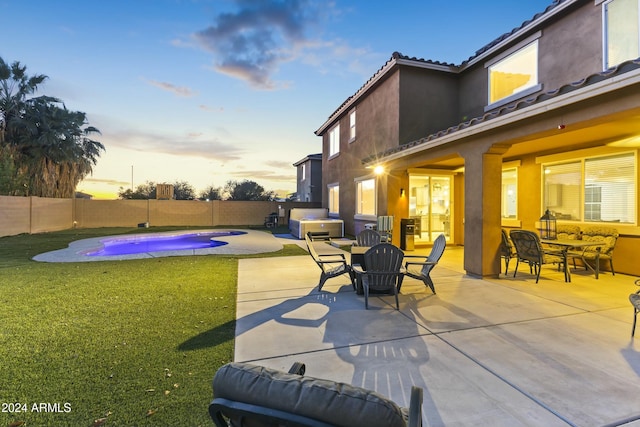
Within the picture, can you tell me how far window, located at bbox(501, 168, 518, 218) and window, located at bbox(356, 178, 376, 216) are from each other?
4.25 m

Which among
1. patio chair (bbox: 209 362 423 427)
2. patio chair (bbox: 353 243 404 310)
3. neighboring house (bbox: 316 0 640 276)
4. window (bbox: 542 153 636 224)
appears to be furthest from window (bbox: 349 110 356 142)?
patio chair (bbox: 209 362 423 427)

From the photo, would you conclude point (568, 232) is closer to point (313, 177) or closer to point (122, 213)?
point (313, 177)

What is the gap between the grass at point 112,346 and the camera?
2350 millimetres

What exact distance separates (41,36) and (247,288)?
1474 centimetres

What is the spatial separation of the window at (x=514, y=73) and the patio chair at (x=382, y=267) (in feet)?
22.4

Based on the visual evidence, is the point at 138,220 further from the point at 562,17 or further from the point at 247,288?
the point at 562,17

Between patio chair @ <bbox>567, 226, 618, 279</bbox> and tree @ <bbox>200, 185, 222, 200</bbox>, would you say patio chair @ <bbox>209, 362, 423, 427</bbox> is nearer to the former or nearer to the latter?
patio chair @ <bbox>567, 226, 618, 279</bbox>

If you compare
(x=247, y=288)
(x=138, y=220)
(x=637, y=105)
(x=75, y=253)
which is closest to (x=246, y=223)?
(x=138, y=220)

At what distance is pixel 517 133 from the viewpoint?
5.70 meters

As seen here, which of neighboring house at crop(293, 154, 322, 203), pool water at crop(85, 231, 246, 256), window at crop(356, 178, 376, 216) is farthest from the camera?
neighboring house at crop(293, 154, 322, 203)

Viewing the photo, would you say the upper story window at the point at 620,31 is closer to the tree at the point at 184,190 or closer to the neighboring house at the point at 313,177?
the neighboring house at the point at 313,177

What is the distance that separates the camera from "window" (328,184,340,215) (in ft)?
54.1

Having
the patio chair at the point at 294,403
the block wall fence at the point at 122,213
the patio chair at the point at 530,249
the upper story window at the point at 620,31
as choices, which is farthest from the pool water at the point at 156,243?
the upper story window at the point at 620,31

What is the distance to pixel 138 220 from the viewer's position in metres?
20.7
